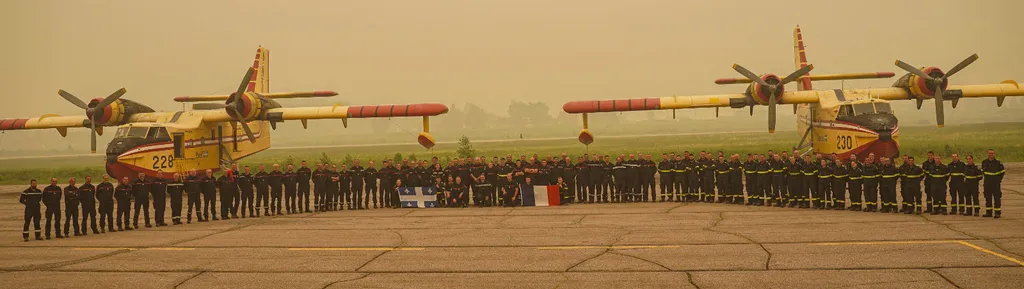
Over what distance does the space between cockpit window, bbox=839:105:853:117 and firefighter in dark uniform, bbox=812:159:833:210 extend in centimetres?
676

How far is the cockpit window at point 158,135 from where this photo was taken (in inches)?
923

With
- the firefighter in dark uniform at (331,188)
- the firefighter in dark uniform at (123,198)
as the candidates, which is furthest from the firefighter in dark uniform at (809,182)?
the firefighter in dark uniform at (123,198)

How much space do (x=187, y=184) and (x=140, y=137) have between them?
7.11 metres

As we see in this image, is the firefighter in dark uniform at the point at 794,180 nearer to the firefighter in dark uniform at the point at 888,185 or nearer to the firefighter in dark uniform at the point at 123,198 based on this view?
the firefighter in dark uniform at the point at 888,185

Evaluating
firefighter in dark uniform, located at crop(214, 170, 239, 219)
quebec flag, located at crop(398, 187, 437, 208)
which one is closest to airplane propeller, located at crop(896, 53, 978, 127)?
quebec flag, located at crop(398, 187, 437, 208)

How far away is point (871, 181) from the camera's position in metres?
15.9

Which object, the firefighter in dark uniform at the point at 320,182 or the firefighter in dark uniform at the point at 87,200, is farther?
the firefighter in dark uniform at the point at 320,182

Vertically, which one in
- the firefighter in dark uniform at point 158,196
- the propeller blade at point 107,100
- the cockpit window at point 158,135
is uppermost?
the propeller blade at point 107,100

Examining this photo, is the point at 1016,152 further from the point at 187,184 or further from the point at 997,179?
the point at 187,184

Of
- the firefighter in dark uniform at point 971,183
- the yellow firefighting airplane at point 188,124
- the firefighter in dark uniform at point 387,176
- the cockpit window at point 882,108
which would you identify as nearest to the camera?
the firefighter in dark uniform at point 971,183

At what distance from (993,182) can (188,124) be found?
2466 cm

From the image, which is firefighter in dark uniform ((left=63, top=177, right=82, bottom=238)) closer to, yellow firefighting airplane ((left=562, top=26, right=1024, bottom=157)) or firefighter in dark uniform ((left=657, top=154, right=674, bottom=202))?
firefighter in dark uniform ((left=657, top=154, right=674, bottom=202))

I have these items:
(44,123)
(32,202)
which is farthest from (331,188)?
(44,123)

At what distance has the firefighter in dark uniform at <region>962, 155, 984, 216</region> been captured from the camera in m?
14.3
